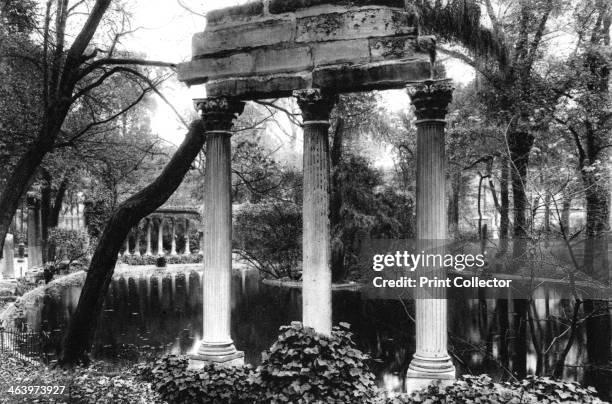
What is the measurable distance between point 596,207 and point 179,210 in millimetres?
31488

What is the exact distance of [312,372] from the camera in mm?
7180

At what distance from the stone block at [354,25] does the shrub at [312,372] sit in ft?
14.2

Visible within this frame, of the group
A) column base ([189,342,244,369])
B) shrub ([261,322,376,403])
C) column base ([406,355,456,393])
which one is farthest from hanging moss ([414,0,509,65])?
shrub ([261,322,376,403])

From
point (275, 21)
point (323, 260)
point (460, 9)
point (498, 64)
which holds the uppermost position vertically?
point (460, 9)

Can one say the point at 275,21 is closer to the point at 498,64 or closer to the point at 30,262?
the point at 498,64

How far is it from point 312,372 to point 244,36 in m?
5.19

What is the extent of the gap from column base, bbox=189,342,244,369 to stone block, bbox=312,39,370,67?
15.4 feet

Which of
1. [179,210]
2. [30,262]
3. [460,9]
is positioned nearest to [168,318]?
[30,262]

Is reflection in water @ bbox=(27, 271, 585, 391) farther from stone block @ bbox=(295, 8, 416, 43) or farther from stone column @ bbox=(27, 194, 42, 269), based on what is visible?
stone block @ bbox=(295, 8, 416, 43)

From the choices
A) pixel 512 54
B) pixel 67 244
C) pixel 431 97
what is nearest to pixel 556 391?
pixel 431 97

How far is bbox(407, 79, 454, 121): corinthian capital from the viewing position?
7.51 metres

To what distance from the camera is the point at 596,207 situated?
1886 centimetres

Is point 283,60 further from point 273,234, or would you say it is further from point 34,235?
point 34,235

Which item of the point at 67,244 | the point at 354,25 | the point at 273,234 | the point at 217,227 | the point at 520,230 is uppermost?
the point at 354,25
